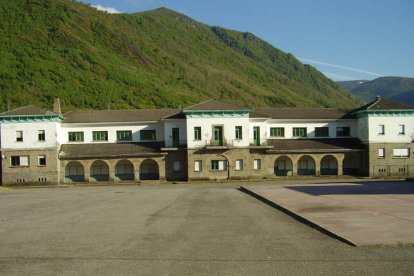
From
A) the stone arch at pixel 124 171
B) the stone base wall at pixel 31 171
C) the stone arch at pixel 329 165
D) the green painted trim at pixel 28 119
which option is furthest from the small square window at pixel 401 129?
the green painted trim at pixel 28 119

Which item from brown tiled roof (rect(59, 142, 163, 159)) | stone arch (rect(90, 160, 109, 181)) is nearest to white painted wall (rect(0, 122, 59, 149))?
brown tiled roof (rect(59, 142, 163, 159))

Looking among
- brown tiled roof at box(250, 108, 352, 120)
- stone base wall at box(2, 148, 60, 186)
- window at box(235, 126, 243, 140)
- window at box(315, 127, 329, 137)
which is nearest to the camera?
stone base wall at box(2, 148, 60, 186)

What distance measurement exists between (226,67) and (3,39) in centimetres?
7321

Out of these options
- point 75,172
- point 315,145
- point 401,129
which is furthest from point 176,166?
point 401,129

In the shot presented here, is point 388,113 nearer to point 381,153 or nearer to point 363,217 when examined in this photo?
point 381,153

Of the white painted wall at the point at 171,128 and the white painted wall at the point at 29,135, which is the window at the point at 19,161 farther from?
the white painted wall at the point at 171,128

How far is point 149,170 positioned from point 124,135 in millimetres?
4224

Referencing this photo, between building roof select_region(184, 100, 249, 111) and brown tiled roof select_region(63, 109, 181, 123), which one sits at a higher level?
building roof select_region(184, 100, 249, 111)

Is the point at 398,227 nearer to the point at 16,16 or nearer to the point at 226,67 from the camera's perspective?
the point at 16,16

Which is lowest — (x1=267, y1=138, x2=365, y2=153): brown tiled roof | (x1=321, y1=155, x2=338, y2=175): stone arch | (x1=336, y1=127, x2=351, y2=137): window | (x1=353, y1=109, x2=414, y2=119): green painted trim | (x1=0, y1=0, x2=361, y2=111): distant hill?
(x1=321, y1=155, x2=338, y2=175): stone arch

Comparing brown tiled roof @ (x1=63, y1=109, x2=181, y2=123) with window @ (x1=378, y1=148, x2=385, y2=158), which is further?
brown tiled roof @ (x1=63, y1=109, x2=181, y2=123)

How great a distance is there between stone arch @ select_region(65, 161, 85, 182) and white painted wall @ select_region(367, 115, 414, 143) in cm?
2766

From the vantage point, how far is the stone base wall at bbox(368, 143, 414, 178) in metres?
45.4

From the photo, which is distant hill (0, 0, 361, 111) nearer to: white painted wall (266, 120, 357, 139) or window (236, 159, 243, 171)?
white painted wall (266, 120, 357, 139)
